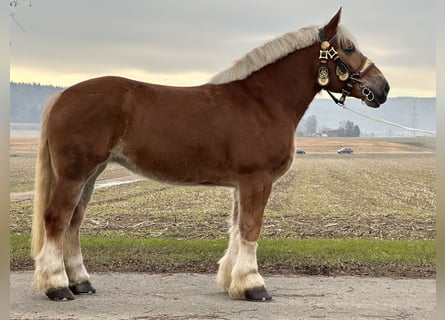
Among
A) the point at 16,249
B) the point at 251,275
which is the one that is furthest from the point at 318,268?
the point at 16,249

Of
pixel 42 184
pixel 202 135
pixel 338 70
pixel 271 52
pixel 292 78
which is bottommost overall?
pixel 42 184

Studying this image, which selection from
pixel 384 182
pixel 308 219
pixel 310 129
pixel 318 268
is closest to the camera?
pixel 318 268

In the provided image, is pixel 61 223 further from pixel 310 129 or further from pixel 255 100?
pixel 310 129

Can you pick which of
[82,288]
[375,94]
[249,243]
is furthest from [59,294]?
[375,94]

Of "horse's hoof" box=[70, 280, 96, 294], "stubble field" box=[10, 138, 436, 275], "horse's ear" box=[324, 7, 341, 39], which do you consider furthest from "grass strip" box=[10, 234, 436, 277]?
"horse's ear" box=[324, 7, 341, 39]

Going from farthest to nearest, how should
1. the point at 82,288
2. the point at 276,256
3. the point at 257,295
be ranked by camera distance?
the point at 276,256 < the point at 82,288 < the point at 257,295

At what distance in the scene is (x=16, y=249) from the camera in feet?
27.7

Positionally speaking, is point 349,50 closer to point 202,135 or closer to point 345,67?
point 345,67

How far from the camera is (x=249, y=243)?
232 inches

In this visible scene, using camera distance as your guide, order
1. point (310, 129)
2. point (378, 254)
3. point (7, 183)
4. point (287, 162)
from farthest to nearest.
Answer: point (310, 129) < point (378, 254) < point (287, 162) < point (7, 183)

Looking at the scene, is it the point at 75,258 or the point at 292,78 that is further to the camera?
the point at 292,78

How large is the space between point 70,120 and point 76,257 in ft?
5.28

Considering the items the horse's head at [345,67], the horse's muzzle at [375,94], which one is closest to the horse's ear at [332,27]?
the horse's head at [345,67]

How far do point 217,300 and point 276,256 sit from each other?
2176 millimetres
